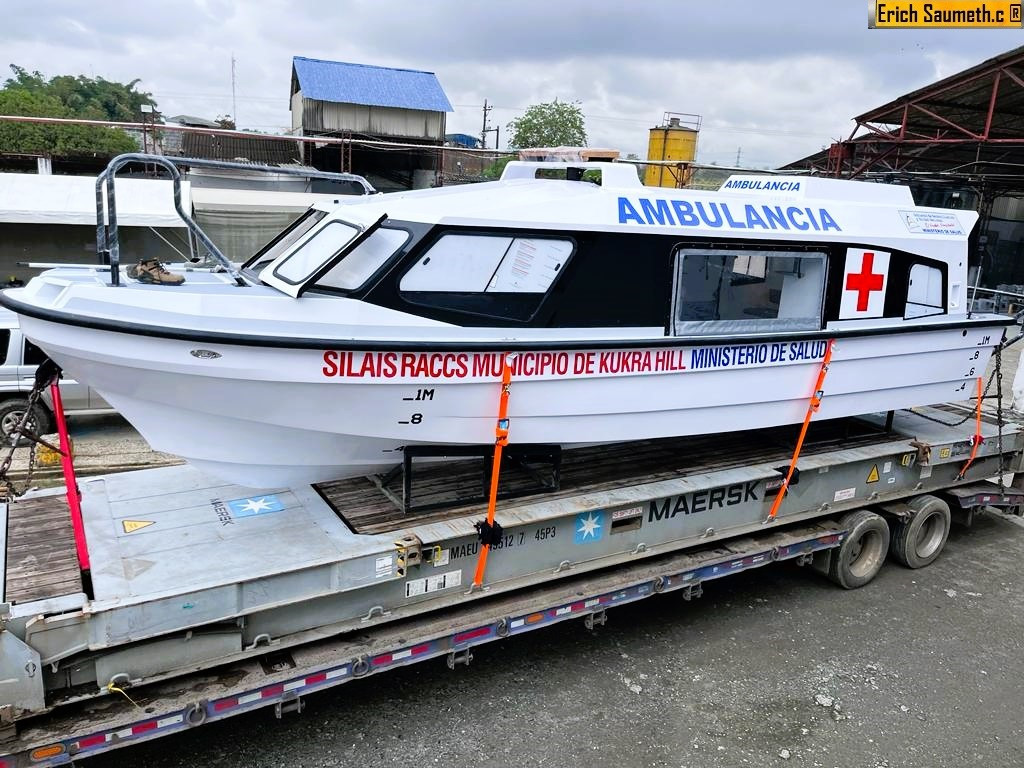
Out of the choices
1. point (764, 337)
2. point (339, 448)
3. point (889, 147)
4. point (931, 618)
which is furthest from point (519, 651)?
point (889, 147)

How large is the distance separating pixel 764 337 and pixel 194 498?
363cm

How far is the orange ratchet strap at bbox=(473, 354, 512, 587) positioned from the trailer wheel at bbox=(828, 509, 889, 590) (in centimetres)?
300

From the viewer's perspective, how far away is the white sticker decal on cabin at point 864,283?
5398 millimetres

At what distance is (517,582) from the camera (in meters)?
4.32

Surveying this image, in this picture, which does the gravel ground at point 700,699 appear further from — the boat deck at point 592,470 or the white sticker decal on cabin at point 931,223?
the white sticker decal on cabin at point 931,223

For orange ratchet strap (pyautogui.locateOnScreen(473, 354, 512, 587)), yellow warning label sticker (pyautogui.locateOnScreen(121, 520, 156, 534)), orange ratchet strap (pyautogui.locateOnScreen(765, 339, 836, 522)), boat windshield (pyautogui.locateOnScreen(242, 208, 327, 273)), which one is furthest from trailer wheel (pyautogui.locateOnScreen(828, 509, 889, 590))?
yellow warning label sticker (pyautogui.locateOnScreen(121, 520, 156, 534))

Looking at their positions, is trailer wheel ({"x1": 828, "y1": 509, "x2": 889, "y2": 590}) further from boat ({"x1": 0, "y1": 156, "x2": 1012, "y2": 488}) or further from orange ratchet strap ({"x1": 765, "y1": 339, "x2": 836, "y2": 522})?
boat ({"x1": 0, "y1": 156, "x2": 1012, "y2": 488})

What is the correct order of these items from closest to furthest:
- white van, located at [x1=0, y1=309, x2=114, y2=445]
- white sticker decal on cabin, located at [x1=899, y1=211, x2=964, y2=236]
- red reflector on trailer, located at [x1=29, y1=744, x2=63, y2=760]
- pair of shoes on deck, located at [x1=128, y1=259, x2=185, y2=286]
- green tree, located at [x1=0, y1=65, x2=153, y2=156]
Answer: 1. red reflector on trailer, located at [x1=29, y1=744, x2=63, y2=760]
2. pair of shoes on deck, located at [x1=128, y1=259, x2=185, y2=286]
3. white sticker decal on cabin, located at [x1=899, y1=211, x2=964, y2=236]
4. white van, located at [x1=0, y1=309, x2=114, y2=445]
5. green tree, located at [x1=0, y1=65, x2=153, y2=156]

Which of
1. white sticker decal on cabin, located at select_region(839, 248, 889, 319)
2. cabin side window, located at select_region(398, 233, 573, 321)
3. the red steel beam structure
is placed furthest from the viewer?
the red steel beam structure

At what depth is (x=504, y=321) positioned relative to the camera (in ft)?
14.0

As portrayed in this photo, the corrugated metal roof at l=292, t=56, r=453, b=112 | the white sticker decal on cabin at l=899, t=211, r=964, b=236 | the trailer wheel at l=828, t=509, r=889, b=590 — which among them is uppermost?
the corrugated metal roof at l=292, t=56, r=453, b=112

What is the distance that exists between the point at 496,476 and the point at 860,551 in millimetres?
3489

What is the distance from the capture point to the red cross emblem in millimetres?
5414

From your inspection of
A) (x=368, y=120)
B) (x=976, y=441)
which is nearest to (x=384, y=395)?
(x=976, y=441)
